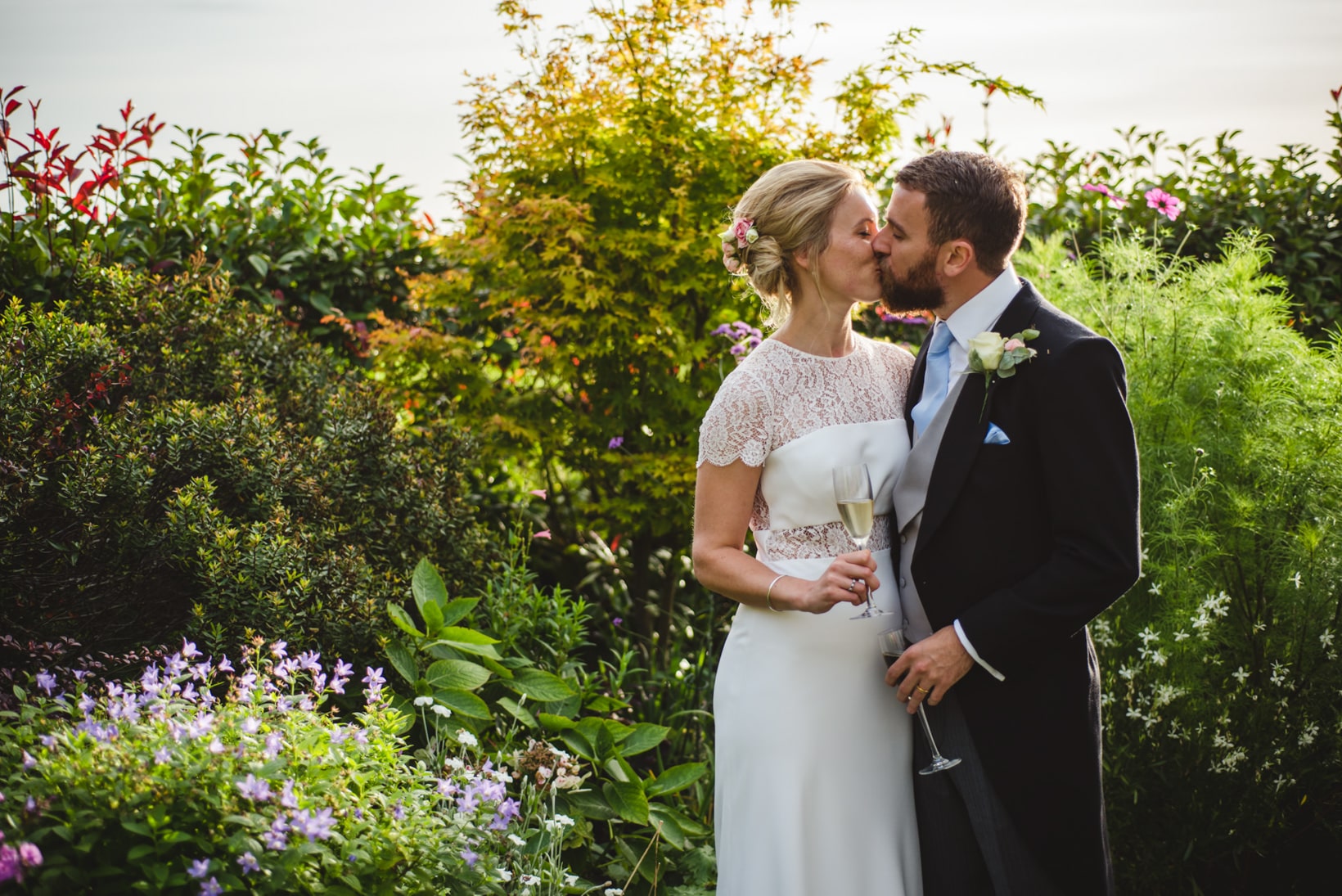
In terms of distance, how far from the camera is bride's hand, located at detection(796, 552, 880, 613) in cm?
236

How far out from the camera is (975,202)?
2623 mm

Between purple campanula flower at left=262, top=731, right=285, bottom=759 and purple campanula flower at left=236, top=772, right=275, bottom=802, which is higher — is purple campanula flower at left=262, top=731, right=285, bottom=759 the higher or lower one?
the higher one

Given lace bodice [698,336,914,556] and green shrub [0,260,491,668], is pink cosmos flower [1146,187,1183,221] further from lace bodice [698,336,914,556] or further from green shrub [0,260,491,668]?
green shrub [0,260,491,668]

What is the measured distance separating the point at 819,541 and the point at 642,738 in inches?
48.0

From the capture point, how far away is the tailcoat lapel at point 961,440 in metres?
2.47

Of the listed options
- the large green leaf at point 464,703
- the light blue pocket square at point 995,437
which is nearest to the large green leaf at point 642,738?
the large green leaf at point 464,703

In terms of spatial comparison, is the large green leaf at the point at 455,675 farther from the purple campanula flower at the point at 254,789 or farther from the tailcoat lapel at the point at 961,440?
the tailcoat lapel at the point at 961,440

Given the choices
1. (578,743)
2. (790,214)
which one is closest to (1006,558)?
(790,214)

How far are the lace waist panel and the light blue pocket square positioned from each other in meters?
0.40

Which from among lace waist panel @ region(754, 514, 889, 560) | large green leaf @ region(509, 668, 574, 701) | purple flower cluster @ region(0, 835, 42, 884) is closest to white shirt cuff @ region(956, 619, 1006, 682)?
lace waist panel @ region(754, 514, 889, 560)

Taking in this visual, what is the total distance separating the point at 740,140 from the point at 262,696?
11.6 feet

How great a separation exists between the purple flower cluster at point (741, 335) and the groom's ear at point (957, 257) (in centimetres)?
162

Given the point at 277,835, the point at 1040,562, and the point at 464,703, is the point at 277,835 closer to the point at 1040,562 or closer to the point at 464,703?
the point at 464,703

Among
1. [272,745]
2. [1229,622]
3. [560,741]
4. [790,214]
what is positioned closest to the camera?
[272,745]
